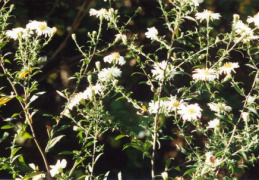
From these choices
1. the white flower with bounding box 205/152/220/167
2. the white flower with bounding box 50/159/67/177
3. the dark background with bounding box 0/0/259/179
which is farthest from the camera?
the dark background with bounding box 0/0/259/179

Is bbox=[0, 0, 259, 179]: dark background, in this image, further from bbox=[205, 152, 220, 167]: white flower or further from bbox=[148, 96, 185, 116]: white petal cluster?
bbox=[205, 152, 220, 167]: white flower

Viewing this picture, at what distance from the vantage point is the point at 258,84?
53.7 inches

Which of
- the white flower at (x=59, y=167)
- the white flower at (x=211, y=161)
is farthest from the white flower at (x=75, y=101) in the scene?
the white flower at (x=211, y=161)

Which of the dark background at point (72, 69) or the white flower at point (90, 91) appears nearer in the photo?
the white flower at point (90, 91)

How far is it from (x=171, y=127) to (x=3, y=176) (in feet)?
2.95

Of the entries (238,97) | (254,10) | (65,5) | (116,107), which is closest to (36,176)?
(116,107)

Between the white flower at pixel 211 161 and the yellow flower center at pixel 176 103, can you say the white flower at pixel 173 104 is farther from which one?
the white flower at pixel 211 161

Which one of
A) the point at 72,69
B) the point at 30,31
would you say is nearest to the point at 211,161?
the point at 30,31

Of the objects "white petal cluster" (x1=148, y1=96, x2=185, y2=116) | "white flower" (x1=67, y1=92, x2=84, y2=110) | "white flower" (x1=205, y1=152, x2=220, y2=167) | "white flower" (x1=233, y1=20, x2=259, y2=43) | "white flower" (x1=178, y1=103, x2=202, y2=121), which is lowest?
"white flower" (x1=205, y1=152, x2=220, y2=167)

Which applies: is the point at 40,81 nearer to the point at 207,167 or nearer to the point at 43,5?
the point at 43,5

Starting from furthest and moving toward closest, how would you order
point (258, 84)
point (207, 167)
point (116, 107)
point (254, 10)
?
point (254, 10) < point (116, 107) < point (258, 84) < point (207, 167)

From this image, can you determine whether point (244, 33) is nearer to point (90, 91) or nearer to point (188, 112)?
point (188, 112)

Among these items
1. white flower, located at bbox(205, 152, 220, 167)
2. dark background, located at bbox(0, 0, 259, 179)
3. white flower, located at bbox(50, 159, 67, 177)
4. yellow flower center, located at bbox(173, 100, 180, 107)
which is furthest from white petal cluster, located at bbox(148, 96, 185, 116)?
dark background, located at bbox(0, 0, 259, 179)

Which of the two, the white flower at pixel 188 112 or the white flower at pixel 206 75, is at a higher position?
the white flower at pixel 206 75
